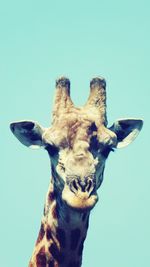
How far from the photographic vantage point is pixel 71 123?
36.2ft

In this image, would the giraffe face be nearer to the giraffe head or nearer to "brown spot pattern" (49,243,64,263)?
the giraffe head

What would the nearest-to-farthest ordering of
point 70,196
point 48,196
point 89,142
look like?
point 70,196, point 89,142, point 48,196

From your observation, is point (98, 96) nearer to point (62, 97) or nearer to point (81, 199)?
point (62, 97)

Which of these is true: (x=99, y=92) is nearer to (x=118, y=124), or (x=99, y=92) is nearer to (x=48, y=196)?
(x=118, y=124)

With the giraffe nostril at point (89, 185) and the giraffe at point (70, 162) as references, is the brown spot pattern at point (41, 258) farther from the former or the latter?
the giraffe nostril at point (89, 185)

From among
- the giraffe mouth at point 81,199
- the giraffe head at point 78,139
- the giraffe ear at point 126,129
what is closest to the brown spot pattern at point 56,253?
the giraffe head at point 78,139

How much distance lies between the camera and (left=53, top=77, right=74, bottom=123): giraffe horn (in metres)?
11.6

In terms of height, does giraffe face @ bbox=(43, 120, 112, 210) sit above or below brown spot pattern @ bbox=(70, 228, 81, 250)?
above

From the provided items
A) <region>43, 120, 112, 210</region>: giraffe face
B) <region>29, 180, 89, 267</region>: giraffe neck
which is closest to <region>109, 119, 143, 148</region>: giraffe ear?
<region>43, 120, 112, 210</region>: giraffe face

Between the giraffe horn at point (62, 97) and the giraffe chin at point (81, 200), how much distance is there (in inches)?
68.6

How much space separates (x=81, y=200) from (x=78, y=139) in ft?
3.72

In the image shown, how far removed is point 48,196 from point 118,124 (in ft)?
5.56

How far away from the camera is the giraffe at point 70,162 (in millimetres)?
10344

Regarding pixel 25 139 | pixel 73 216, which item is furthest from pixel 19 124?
pixel 73 216
